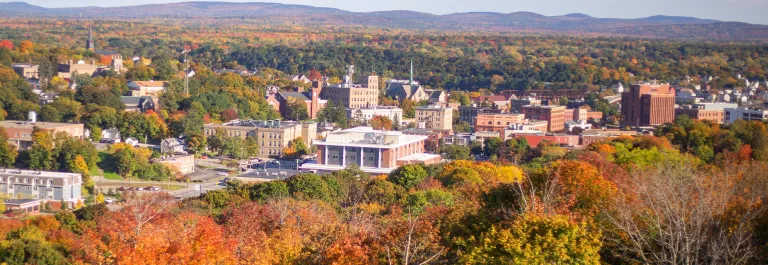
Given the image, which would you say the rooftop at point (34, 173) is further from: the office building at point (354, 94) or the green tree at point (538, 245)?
the office building at point (354, 94)

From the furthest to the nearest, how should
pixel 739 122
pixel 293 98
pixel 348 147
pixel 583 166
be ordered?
1. pixel 293 98
2. pixel 739 122
3. pixel 348 147
4. pixel 583 166

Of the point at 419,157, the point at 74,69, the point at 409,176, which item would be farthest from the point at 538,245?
the point at 74,69

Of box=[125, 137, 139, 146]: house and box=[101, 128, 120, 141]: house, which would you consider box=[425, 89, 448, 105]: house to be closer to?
box=[125, 137, 139, 146]: house

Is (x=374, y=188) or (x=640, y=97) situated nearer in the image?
(x=374, y=188)

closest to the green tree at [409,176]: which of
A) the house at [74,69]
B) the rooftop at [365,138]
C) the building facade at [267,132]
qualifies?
the rooftop at [365,138]

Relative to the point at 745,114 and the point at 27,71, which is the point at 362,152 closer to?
the point at 745,114

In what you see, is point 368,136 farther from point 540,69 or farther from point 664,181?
point 540,69

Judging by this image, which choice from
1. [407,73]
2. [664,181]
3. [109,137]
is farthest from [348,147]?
[407,73]

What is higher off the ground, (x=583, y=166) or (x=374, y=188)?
(x=583, y=166)
